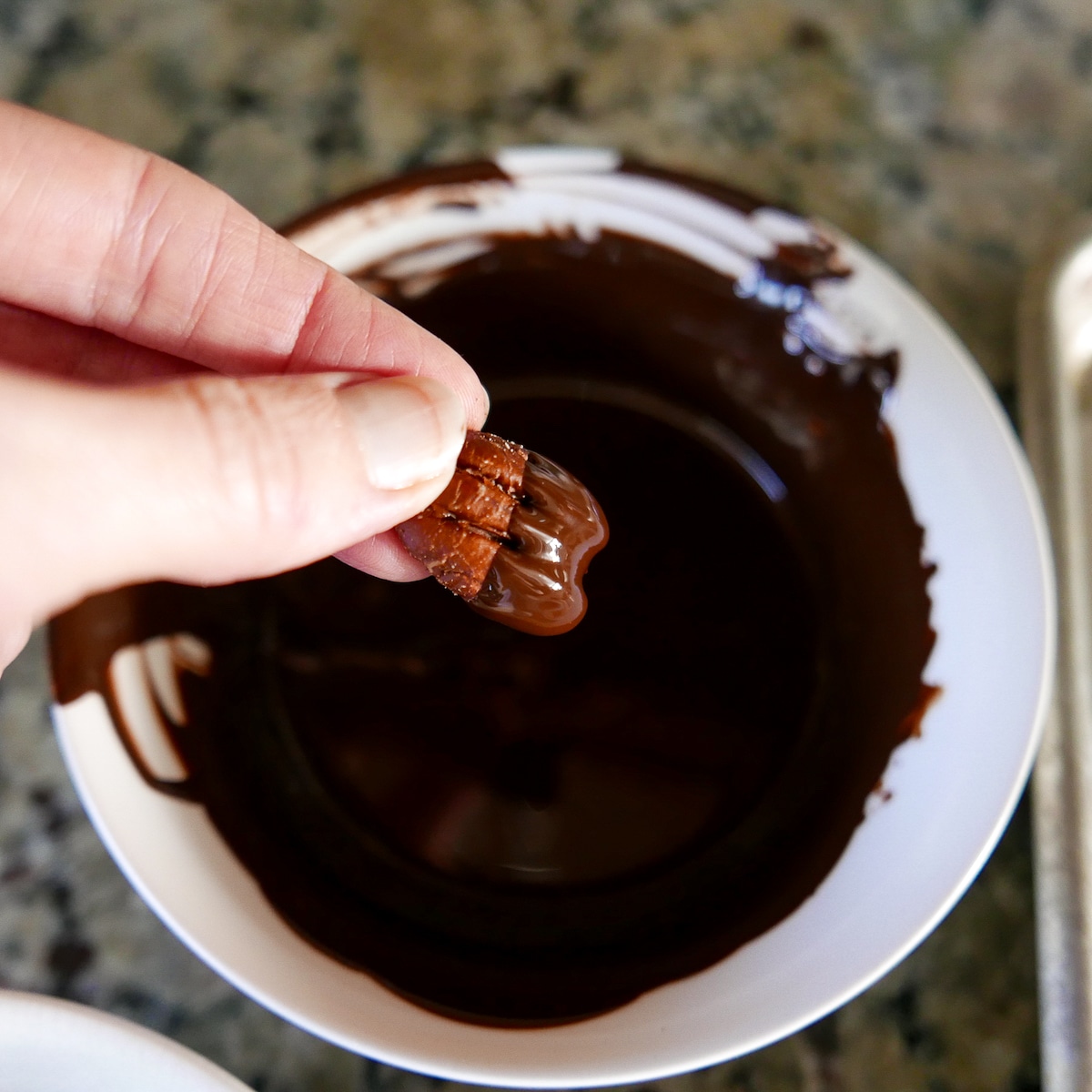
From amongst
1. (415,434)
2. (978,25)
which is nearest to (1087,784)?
(415,434)

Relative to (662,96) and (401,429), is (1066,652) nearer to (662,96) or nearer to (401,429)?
(401,429)

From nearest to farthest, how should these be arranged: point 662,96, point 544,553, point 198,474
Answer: point 198,474, point 544,553, point 662,96

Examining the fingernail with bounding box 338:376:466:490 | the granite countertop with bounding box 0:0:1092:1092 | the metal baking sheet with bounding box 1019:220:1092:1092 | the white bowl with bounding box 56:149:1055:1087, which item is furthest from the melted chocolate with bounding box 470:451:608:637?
the granite countertop with bounding box 0:0:1092:1092

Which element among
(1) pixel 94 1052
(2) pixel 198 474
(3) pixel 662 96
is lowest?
(1) pixel 94 1052

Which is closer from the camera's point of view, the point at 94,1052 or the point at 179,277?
the point at 94,1052

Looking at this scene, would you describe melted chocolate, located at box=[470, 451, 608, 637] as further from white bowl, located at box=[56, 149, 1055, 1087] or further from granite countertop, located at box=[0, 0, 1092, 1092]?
granite countertop, located at box=[0, 0, 1092, 1092]

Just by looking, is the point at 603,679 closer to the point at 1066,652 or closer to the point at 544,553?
the point at 544,553

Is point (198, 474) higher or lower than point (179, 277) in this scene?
lower

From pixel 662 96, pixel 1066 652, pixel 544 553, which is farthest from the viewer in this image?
pixel 662 96

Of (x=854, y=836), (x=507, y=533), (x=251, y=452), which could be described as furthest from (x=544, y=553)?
(x=854, y=836)
